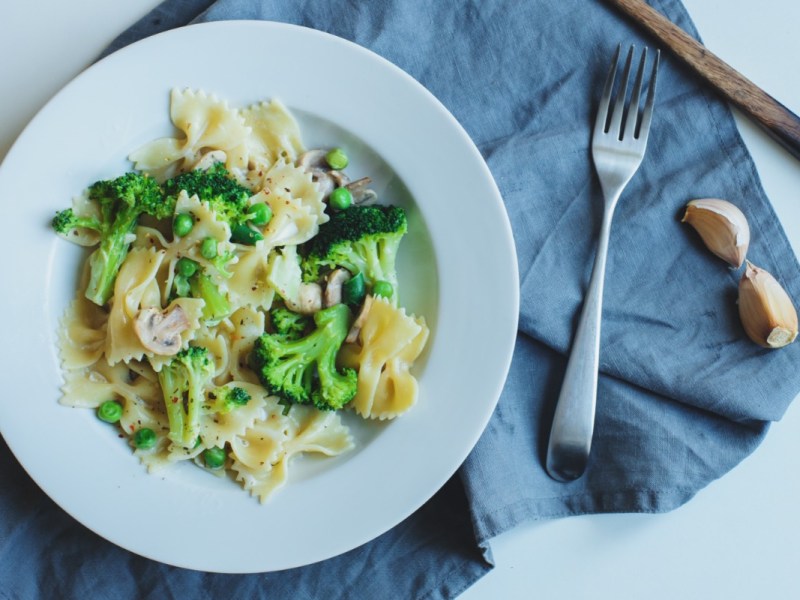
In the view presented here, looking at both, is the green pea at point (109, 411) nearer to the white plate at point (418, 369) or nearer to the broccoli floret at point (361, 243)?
the white plate at point (418, 369)

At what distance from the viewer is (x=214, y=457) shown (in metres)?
4.19

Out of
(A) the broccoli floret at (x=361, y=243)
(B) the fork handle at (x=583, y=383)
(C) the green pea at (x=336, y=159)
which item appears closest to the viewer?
(A) the broccoli floret at (x=361, y=243)

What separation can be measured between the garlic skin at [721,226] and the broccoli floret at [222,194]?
104 inches

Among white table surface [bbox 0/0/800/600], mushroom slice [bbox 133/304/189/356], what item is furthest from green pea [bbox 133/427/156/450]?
white table surface [bbox 0/0/800/600]

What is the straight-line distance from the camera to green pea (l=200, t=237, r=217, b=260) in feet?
13.0

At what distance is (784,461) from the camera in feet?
15.7

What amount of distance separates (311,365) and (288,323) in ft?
0.89

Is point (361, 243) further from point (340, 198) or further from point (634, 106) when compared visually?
point (634, 106)

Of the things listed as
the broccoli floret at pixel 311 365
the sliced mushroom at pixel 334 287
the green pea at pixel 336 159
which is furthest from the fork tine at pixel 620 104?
the broccoli floret at pixel 311 365

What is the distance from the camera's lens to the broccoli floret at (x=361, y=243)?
13.6 ft

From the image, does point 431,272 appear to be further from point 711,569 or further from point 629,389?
point 711,569

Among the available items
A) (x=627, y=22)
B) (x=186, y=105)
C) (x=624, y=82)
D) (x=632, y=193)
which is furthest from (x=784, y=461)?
(x=186, y=105)

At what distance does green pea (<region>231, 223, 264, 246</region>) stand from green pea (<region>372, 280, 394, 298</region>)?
2.29ft

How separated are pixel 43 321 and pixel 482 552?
9.46 feet
